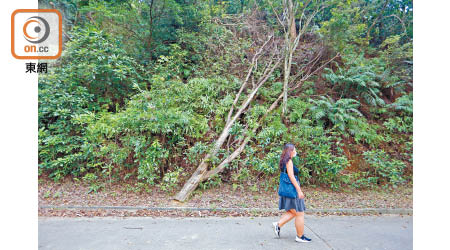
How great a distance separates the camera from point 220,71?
10.5 m

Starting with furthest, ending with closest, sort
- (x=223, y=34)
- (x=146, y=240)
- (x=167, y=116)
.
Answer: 1. (x=223, y=34)
2. (x=167, y=116)
3. (x=146, y=240)

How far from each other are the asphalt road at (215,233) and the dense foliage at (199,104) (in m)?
1.70

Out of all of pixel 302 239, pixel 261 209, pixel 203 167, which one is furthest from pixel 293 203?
pixel 203 167

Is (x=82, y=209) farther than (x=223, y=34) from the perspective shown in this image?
No

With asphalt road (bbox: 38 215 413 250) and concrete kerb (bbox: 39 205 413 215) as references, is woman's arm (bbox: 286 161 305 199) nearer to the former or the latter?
asphalt road (bbox: 38 215 413 250)

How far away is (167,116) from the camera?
262 inches

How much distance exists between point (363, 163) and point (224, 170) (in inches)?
194

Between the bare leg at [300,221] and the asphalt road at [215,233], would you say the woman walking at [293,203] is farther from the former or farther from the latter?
the asphalt road at [215,233]

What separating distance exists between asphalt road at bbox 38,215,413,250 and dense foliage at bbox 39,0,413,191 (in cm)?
170

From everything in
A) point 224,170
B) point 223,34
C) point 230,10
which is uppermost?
point 230,10

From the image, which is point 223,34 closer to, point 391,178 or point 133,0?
point 133,0

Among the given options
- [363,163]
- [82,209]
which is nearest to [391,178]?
[363,163]

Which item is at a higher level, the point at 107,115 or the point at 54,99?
the point at 54,99

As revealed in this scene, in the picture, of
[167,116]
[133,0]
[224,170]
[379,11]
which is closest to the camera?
[167,116]
